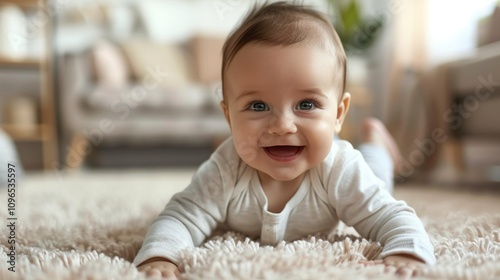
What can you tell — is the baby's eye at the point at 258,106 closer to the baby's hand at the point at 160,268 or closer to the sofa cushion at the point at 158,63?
the baby's hand at the point at 160,268

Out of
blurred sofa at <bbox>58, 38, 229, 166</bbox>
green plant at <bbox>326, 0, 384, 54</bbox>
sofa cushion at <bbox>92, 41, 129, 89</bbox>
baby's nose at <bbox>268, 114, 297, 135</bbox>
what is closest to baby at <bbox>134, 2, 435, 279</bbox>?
baby's nose at <bbox>268, 114, 297, 135</bbox>

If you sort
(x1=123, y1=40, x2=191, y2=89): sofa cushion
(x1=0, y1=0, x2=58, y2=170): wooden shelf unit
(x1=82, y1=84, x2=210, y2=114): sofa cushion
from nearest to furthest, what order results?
1. (x1=82, y1=84, x2=210, y2=114): sofa cushion
2. (x1=0, y1=0, x2=58, y2=170): wooden shelf unit
3. (x1=123, y1=40, x2=191, y2=89): sofa cushion

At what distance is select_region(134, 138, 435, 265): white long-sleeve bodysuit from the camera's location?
62 centimetres

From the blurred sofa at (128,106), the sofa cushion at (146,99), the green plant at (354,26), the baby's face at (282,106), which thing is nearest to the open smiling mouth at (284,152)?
the baby's face at (282,106)

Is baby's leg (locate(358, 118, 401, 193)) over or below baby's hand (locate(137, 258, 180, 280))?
below

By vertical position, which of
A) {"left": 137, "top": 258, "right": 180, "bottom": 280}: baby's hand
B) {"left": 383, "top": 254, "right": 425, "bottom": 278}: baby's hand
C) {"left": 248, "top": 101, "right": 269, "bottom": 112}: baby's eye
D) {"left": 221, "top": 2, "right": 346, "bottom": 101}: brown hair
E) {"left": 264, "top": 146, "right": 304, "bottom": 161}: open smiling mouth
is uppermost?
{"left": 221, "top": 2, "right": 346, "bottom": 101}: brown hair

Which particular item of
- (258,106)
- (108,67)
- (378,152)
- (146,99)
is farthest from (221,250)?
(108,67)

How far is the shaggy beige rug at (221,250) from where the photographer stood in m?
0.46

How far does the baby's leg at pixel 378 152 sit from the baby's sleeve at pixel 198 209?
14.7 inches

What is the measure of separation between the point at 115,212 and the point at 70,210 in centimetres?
11

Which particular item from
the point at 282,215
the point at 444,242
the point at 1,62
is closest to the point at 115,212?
the point at 282,215

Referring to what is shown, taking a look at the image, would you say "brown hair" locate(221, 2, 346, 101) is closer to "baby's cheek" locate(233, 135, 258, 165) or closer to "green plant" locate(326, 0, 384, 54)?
"baby's cheek" locate(233, 135, 258, 165)

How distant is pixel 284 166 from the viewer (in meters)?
0.60

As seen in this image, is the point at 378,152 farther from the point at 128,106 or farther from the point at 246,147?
the point at 128,106
